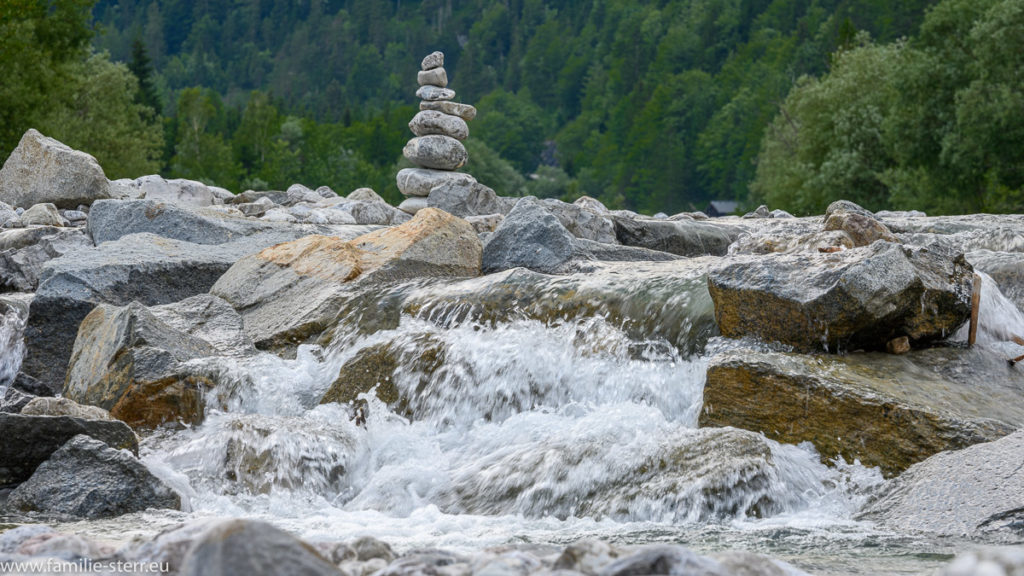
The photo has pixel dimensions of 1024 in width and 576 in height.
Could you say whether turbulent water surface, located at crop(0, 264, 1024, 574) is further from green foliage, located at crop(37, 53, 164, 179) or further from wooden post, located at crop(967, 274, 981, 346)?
green foliage, located at crop(37, 53, 164, 179)

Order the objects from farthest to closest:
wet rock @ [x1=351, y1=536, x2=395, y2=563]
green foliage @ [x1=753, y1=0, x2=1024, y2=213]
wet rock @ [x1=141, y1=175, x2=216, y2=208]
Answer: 1. green foliage @ [x1=753, y1=0, x2=1024, y2=213]
2. wet rock @ [x1=141, y1=175, x2=216, y2=208]
3. wet rock @ [x1=351, y1=536, x2=395, y2=563]

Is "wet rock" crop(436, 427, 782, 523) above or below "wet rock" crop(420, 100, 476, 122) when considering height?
below

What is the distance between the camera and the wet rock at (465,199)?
16.9m

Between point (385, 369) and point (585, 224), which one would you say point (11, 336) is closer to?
point (385, 369)

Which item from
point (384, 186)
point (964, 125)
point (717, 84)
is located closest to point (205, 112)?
point (384, 186)

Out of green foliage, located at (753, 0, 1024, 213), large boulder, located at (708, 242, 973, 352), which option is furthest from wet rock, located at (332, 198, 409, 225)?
green foliage, located at (753, 0, 1024, 213)

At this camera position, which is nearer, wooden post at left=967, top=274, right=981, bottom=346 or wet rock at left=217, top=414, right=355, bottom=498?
wet rock at left=217, top=414, right=355, bottom=498

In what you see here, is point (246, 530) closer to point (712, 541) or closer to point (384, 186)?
point (712, 541)

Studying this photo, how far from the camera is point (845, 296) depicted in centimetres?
562

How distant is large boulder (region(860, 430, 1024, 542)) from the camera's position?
4191 mm

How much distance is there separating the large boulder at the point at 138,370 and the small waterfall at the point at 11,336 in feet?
2.93

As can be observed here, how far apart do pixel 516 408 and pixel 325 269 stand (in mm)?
2947

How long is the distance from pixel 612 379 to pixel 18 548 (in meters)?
3.94

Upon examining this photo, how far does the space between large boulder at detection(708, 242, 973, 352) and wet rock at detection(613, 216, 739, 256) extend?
5.17m
